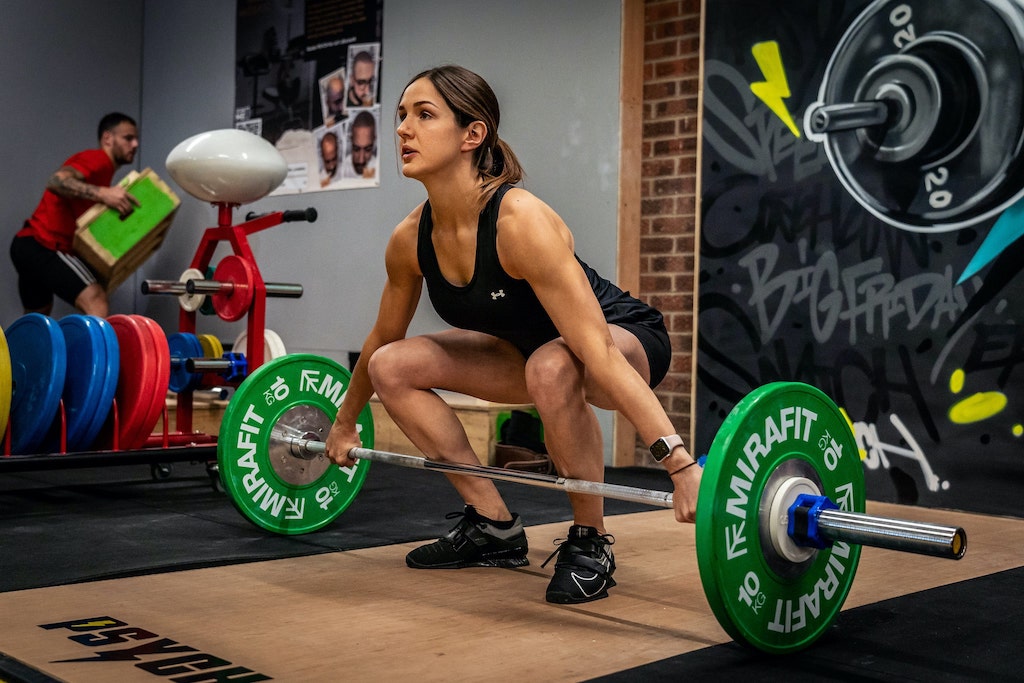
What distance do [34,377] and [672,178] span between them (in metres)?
2.35

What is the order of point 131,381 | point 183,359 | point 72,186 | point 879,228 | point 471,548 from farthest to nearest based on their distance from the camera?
1. point 72,186
2. point 183,359
3. point 879,228
4. point 131,381
5. point 471,548

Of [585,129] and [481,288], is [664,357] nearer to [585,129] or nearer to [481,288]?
[481,288]

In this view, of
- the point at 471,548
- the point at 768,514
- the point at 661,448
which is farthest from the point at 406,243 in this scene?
the point at 768,514

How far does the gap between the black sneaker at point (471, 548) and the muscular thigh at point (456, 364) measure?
27 cm

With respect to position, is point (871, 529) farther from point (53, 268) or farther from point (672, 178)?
point (53, 268)

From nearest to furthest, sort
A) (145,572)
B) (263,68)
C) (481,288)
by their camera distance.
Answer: (481,288) < (145,572) < (263,68)

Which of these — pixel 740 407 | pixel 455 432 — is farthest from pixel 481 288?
pixel 740 407

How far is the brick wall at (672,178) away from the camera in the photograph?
401cm

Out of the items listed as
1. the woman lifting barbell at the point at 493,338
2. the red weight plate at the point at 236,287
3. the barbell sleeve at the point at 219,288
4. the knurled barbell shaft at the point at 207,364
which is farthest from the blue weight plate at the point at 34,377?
the woman lifting barbell at the point at 493,338

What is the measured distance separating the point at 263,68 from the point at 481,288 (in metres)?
4.03

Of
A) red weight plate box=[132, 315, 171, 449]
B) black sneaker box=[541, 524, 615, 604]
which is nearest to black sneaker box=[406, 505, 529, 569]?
black sneaker box=[541, 524, 615, 604]

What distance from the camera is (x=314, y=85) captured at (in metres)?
5.34

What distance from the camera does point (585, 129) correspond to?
421cm

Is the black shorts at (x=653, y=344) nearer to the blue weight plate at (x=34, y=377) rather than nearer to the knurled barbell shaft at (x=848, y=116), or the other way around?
the knurled barbell shaft at (x=848, y=116)
